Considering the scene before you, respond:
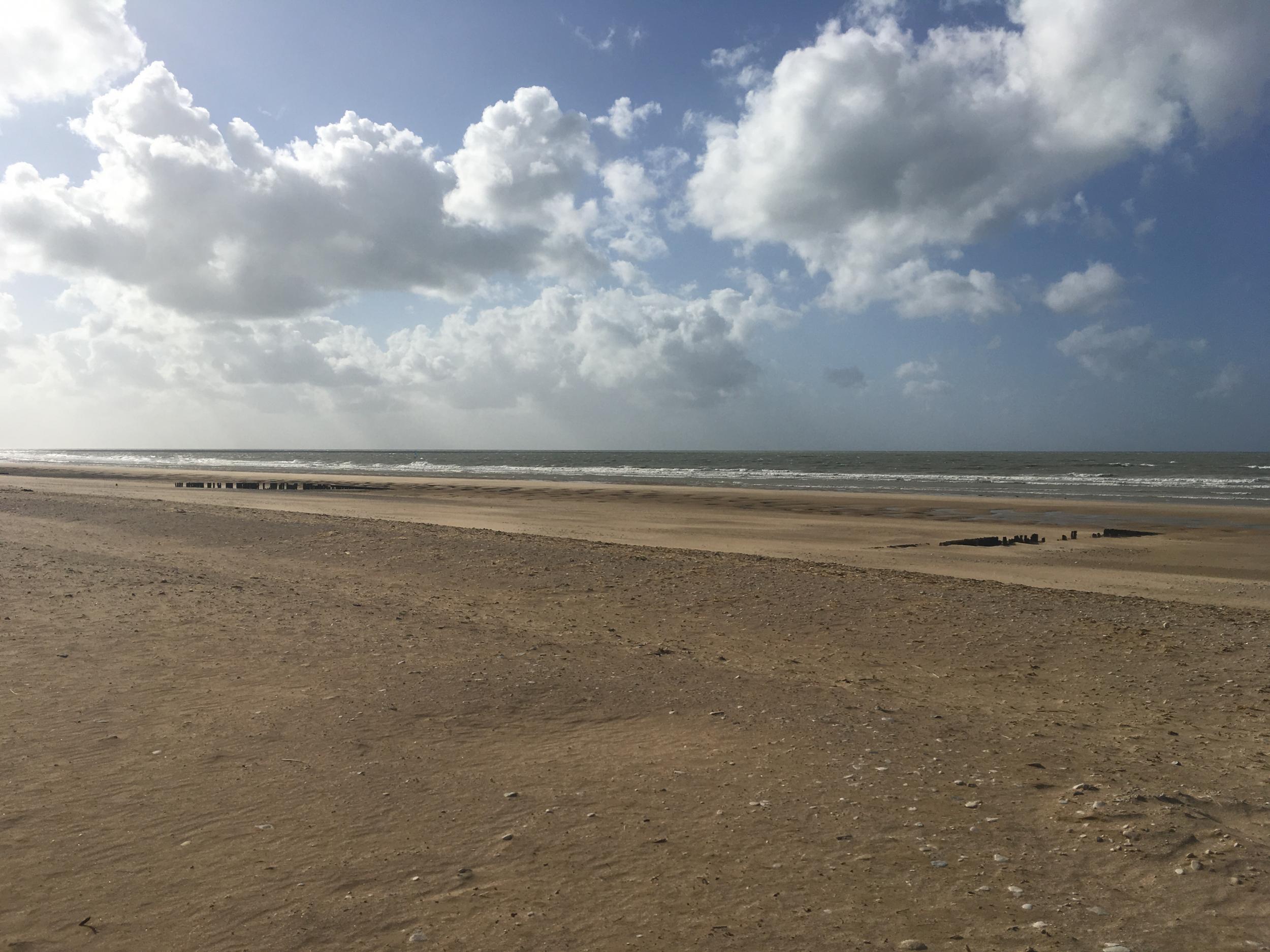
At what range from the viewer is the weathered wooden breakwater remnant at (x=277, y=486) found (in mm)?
46844

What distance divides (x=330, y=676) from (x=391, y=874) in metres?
3.90

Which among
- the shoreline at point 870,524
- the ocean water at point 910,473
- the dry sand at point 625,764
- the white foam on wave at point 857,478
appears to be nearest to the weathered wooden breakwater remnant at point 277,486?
the shoreline at point 870,524

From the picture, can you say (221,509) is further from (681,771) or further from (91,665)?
(681,771)

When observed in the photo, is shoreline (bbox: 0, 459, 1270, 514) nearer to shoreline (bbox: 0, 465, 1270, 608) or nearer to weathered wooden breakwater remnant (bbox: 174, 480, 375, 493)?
shoreline (bbox: 0, 465, 1270, 608)

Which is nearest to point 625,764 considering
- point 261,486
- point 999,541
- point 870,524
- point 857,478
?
point 999,541

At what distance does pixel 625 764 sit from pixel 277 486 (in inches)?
1906

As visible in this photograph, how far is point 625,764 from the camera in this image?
5676 millimetres

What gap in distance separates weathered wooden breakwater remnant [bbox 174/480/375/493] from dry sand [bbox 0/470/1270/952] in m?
35.2

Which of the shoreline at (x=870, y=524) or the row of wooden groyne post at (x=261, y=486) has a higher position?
the row of wooden groyne post at (x=261, y=486)

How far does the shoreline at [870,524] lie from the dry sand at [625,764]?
2.74 m

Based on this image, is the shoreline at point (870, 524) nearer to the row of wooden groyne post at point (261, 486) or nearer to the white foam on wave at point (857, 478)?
the row of wooden groyne post at point (261, 486)

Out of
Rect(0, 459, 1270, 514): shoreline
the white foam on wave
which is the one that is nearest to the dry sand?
Rect(0, 459, 1270, 514): shoreline

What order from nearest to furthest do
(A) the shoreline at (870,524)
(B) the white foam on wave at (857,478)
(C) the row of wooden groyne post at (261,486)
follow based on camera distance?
1. (A) the shoreline at (870,524)
2. (B) the white foam on wave at (857,478)
3. (C) the row of wooden groyne post at (261,486)

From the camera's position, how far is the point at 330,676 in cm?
762
